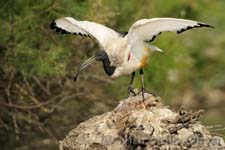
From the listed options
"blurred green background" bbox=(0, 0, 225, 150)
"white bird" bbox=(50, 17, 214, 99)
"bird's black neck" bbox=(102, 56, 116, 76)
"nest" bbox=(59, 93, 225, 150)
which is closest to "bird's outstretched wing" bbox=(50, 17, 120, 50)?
"white bird" bbox=(50, 17, 214, 99)

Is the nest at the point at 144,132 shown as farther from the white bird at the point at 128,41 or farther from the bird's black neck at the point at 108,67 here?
the bird's black neck at the point at 108,67

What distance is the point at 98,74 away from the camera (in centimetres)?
955

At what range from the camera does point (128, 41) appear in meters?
6.44

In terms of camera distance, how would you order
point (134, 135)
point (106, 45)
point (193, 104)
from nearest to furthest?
point (134, 135) → point (106, 45) → point (193, 104)

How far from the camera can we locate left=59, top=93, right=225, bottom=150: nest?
18.2 ft

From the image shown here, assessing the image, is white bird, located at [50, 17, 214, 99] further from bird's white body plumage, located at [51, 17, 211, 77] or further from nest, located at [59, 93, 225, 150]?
nest, located at [59, 93, 225, 150]

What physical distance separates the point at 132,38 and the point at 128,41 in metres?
0.04

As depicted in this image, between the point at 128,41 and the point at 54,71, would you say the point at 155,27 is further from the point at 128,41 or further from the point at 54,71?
the point at 54,71

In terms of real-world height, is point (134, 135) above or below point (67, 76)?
below

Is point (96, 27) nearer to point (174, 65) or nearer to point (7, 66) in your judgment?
point (7, 66)

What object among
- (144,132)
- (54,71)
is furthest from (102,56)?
(54,71)

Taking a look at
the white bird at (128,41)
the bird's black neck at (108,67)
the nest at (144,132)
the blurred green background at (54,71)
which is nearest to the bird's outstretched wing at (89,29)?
the white bird at (128,41)

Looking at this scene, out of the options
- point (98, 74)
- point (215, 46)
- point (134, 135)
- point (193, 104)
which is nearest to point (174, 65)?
point (98, 74)

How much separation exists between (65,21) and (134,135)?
1542mm
